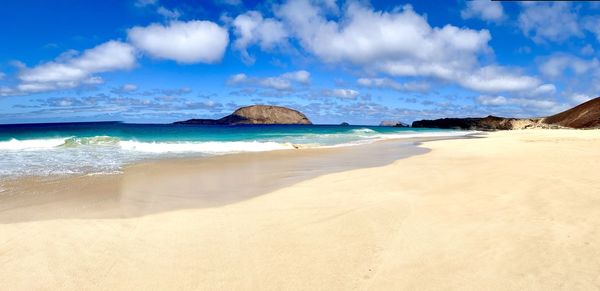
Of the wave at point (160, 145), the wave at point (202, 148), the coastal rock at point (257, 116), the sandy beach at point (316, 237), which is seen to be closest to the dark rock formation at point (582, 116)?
the wave at point (160, 145)

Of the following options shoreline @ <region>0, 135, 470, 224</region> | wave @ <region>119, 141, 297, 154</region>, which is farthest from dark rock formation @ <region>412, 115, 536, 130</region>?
shoreline @ <region>0, 135, 470, 224</region>

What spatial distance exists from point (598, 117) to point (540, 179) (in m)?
56.6

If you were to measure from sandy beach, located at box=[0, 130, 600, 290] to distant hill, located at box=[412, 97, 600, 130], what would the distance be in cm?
5641

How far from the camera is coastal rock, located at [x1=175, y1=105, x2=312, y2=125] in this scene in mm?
145000

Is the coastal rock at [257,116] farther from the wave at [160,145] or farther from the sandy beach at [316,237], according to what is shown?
the sandy beach at [316,237]

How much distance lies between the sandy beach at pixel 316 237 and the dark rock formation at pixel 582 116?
55.2 m

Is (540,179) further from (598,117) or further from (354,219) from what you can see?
(598,117)

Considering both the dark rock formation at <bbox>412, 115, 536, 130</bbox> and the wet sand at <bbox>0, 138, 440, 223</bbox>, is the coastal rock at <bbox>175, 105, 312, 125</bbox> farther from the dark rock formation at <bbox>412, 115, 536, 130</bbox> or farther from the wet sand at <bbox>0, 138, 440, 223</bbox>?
the wet sand at <bbox>0, 138, 440, 223</bbox>

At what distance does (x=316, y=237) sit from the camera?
4922mm

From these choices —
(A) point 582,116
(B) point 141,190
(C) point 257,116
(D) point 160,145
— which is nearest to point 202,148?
(D) point 160,145

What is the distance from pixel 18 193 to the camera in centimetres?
828

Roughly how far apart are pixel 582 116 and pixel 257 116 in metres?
108

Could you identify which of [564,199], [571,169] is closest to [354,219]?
[564,199]

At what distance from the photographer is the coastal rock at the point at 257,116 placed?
145000 mm
